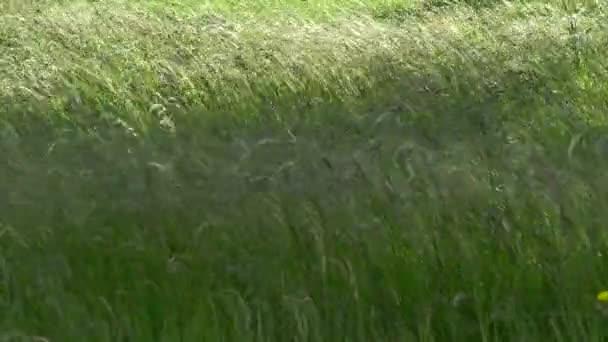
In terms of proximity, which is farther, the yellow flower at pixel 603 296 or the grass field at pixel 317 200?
the grass field at pixel 317 200

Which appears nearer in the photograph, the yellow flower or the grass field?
the yellow flower

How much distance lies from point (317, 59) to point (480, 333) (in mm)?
2482

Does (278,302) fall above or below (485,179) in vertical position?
below

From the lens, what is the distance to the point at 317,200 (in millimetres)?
3865

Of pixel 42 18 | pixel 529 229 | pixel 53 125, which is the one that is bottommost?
pixel 42 18

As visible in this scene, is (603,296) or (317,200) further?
(317,200)

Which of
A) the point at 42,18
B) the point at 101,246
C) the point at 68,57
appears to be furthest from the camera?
the point at 42,18

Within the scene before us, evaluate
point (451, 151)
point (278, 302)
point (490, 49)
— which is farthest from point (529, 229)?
point (490, 49)

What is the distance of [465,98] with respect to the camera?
4816 millimetres

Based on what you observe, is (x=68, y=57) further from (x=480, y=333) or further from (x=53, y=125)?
(x=480, y=333)

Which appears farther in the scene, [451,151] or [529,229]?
[451,151]

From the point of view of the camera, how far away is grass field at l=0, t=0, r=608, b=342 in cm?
350

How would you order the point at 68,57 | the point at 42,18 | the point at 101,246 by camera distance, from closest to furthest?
the point at 101,246
the point at 68,57
the point at 42,18

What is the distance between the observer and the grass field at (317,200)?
11.5 ft
